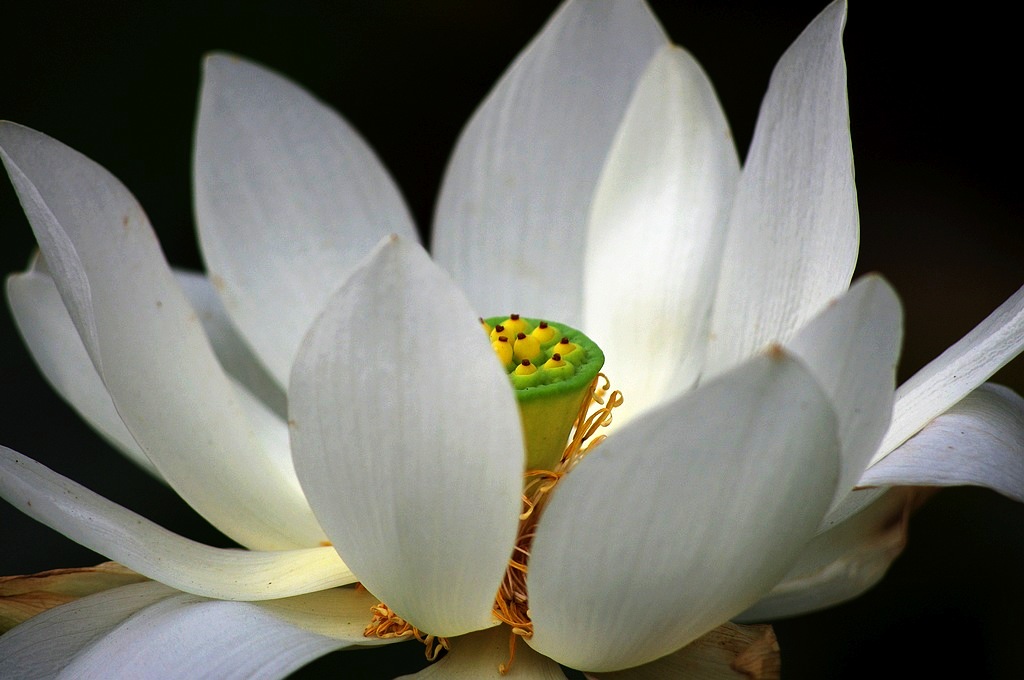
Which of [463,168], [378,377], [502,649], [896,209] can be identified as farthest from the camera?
[896,209]

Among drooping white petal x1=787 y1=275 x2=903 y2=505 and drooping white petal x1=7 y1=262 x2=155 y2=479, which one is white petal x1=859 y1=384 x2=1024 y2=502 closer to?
drooping white petal x1=787 y1=275 x2=903 y2=505

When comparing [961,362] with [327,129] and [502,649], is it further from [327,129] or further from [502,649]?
[327,129]

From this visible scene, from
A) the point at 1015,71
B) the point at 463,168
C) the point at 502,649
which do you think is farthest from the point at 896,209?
the point at 502,649

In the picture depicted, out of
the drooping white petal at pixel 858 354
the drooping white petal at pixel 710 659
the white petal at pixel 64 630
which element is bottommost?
the drooping white petal at pixel 710 659

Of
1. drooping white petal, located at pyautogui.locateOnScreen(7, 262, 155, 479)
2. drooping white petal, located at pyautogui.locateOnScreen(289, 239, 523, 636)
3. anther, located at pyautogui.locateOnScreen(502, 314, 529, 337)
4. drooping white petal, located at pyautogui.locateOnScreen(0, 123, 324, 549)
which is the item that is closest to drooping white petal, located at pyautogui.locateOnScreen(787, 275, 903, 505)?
drooping white petal, located at pyautogui.locateOnScreen(289, 239, 523, 636)

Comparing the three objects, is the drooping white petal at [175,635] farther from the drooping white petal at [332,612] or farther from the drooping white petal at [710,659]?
the drooping white petal at [710,659]

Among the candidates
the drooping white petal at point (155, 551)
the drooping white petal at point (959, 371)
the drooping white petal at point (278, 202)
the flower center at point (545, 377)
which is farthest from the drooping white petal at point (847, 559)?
the drooping white petal at point (278, 202)
